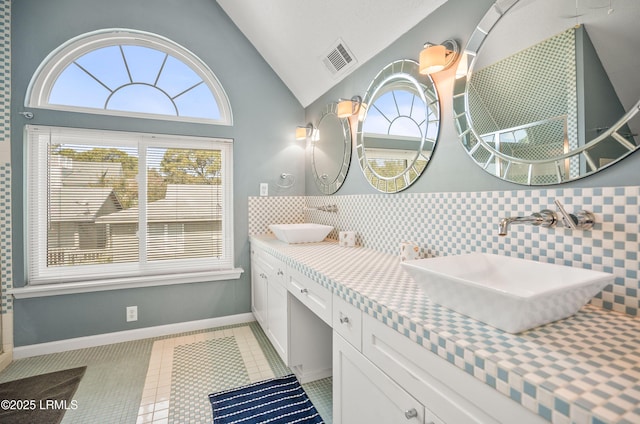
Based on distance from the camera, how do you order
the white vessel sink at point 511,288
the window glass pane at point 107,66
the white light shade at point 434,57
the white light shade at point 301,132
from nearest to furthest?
the white vessel sink at point 511,288, the white light shade at point 434,57, the window glass pane at point 107,66, the white light shade at point 301,132

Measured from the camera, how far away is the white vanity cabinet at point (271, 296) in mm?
2166

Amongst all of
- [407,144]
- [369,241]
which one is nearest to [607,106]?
[407,144]

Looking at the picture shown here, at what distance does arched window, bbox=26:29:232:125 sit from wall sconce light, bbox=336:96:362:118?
1.32 m

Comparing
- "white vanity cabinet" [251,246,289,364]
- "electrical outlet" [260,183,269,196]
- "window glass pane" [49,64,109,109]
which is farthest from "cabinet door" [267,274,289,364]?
"window glass pane" [49,64,109,109]

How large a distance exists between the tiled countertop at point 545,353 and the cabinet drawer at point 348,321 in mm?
62

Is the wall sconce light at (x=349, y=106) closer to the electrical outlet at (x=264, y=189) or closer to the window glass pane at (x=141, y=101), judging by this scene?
the electrical outlet at (x=264, y=189)

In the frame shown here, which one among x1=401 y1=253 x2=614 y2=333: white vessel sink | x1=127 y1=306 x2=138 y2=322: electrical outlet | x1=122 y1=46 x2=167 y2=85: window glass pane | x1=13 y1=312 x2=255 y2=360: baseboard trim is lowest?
x1=13 y1=312 x2=255 y2=360: baseboard trim

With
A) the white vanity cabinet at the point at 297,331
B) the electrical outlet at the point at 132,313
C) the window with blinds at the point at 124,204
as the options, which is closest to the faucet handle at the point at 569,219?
the white vanity cabinet at the point at 297,331

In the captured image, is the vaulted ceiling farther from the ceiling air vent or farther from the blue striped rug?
the blue striped rug

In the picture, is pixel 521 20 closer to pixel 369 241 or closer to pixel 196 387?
pixel 369 241

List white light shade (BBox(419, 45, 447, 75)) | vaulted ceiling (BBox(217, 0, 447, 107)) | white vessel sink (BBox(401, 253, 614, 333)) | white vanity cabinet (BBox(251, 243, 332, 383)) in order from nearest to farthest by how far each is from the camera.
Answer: white vessel sink (BBox(401, 253, 614, 333))
white light shade (BBox(419, 45, 447, 75))
vaulted ceiling (BBox(217, 0, 447, 107))
white vanity cabinet (BBox(251, 243, 332, 383))

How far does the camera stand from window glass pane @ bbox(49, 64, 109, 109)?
Answer: 8.59 ft

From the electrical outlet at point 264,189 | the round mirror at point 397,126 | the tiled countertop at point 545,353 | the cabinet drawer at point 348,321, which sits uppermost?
the round mirror at point 397,126

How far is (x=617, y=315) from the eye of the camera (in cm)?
98
